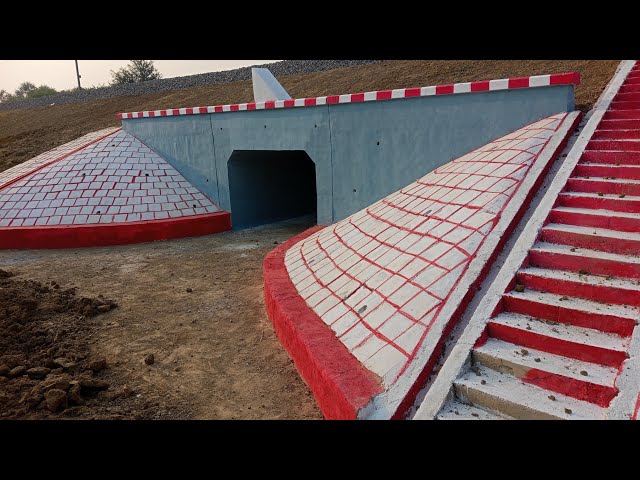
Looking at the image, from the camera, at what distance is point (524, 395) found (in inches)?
108

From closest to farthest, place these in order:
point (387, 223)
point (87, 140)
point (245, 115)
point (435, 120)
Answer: point (387, 223) < point (435, 120) < point (245, 115) < point (87, 140)

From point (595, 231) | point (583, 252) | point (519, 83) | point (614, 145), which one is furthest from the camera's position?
point (519, 83)

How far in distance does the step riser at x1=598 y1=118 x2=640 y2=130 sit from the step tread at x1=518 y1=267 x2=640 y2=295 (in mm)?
2447

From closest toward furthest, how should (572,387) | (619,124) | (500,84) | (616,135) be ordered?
(572,387) → (616,135) → (619,124) → (500,84)

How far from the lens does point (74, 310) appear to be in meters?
5.81

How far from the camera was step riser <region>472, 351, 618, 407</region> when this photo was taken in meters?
2.63

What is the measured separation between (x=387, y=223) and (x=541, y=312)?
87.5 inches

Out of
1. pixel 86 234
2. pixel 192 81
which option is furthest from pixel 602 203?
pixel 192 81

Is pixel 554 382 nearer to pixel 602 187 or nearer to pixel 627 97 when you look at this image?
pixel 602 187

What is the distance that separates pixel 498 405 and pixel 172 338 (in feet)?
11.8

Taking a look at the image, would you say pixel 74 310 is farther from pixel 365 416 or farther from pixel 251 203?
pixel 251 203

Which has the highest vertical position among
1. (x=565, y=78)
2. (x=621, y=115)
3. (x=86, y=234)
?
(x=565, y=78)

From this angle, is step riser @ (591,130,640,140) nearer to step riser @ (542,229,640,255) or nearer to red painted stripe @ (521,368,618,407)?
step riser @ (542,229,640,255)

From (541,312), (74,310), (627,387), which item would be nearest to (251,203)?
(74,310)
